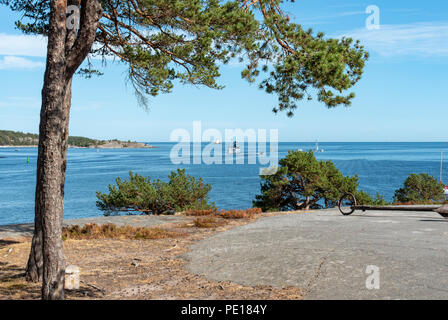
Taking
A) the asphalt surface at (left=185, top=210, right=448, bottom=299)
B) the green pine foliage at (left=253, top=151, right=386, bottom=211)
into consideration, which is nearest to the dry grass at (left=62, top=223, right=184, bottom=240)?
the asphalt surface at (left=185, top=210, right=448, bottom=299)

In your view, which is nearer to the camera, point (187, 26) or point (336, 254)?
point (336, 254)

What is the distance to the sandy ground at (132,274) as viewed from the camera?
19.0 ft

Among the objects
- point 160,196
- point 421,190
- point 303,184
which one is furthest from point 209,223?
point 421,190

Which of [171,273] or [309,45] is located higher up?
[309,45]

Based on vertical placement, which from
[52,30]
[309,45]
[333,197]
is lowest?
[333,197]

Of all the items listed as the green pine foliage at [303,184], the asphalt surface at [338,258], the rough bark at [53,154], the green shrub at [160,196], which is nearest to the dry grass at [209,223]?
the asphalt surface at [338,258]

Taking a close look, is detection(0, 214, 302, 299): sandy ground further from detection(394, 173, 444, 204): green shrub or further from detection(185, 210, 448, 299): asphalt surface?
detection(394, 173, 444, 204): green shrub

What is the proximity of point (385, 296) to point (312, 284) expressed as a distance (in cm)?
108

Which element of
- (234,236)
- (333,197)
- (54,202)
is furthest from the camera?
(333,197)

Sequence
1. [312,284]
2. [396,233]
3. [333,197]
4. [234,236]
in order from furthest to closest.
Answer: [333,197] < [234,236] < [396,233] < [312,284]

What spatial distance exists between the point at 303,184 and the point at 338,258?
1943cm
